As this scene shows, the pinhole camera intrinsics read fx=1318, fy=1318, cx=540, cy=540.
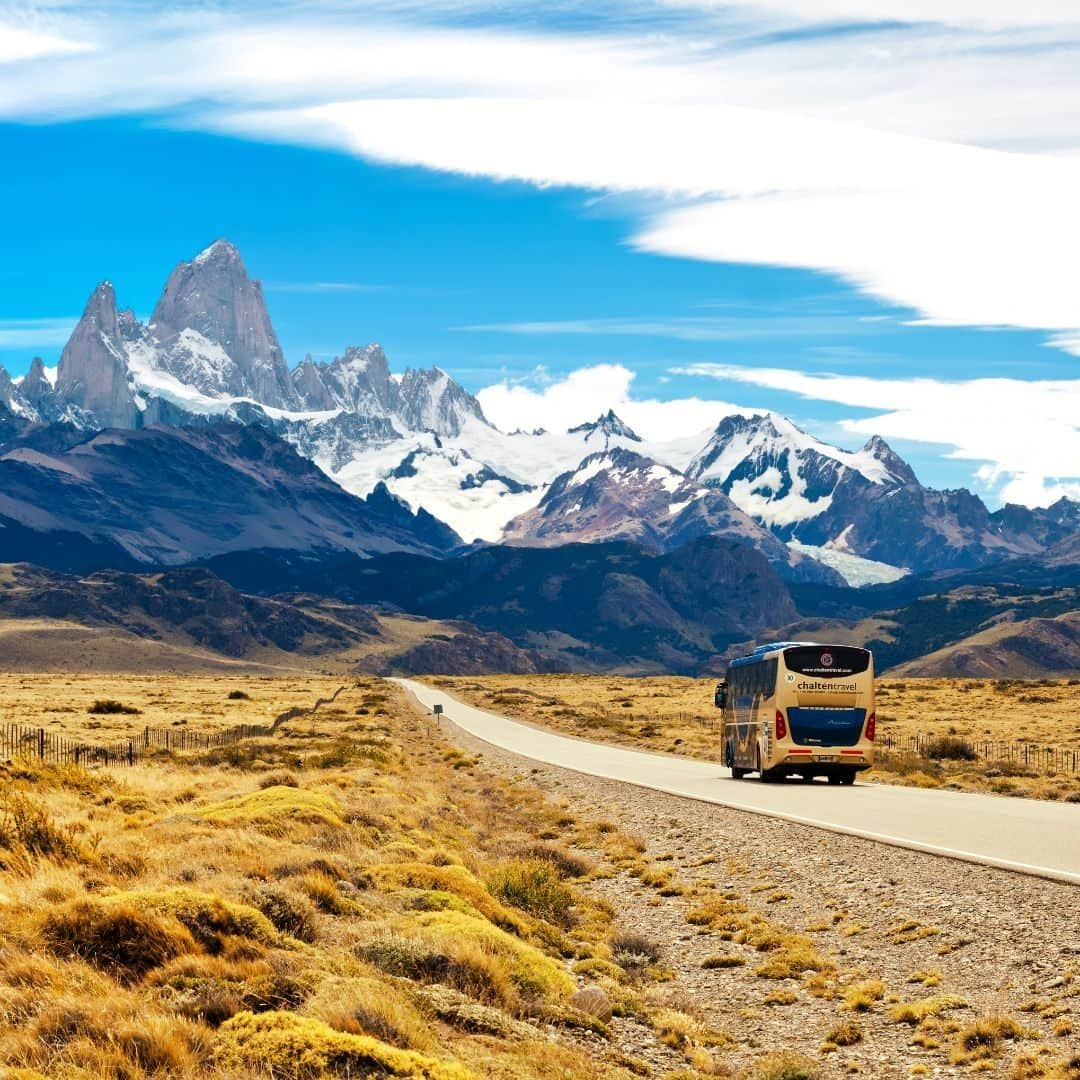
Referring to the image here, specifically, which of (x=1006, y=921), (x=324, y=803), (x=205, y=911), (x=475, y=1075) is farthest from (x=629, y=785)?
Result: (x=475, y=1075)

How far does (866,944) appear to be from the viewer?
682 inches

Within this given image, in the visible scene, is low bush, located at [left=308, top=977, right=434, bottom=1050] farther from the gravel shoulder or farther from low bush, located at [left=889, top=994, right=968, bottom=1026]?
low bush, located at [left=889, top=994, right=968, bottom=1026]

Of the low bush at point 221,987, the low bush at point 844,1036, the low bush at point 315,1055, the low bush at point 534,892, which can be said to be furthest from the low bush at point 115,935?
the low bush at point 534,892

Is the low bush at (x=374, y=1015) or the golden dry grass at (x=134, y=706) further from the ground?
the low bush at (x=374, y=1015)

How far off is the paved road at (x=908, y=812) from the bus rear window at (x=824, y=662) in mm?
3303

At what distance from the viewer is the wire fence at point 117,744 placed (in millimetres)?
44469

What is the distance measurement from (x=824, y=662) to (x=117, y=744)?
3351 centimetres

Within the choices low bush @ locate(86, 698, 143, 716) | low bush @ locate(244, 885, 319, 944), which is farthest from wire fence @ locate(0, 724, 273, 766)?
low bush @ locate(244, 885, 319, 944)

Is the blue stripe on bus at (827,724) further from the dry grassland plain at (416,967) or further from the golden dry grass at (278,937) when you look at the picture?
the dry grassland plain at (416,967)

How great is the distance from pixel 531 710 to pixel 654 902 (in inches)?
3467

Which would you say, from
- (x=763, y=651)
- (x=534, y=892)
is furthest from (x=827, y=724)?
(x=534, y=892)

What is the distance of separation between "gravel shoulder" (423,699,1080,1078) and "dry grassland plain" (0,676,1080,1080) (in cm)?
6

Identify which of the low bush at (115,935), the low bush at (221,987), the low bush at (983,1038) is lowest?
the low bush at (983,1038)

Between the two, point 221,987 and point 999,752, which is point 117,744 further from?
point 221,987
